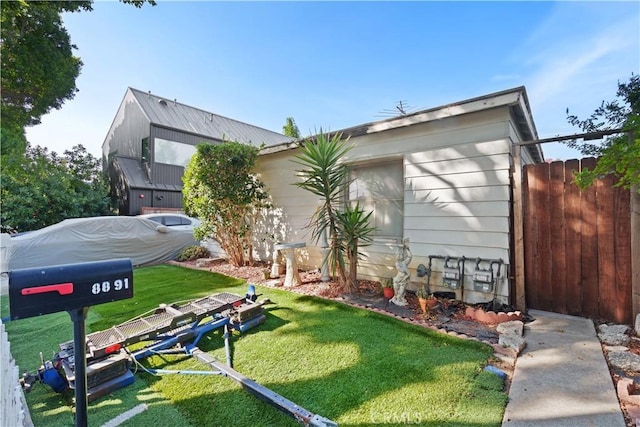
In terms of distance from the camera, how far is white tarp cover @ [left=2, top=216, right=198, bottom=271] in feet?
18.3

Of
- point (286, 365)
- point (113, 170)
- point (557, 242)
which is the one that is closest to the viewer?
point (286, 365)

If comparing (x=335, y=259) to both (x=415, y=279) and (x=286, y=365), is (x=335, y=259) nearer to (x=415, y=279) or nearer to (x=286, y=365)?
(x=415, y=279)

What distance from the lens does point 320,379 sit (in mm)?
2182

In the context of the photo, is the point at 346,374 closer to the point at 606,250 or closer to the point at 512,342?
the point at 512,342

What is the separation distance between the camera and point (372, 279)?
4730 millimetres

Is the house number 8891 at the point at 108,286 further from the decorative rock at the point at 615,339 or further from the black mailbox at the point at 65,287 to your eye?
the decorative rock at the point at 615,339

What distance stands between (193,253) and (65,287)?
6871 millimetres

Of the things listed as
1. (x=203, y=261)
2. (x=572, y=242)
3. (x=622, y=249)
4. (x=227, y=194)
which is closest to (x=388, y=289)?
(x=572, y=242)

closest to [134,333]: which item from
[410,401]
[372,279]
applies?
[410,401]

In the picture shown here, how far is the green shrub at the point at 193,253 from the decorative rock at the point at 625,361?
25.3 ft

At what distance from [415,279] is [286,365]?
253 cm

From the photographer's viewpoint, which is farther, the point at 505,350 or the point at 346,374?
the point at 505,350

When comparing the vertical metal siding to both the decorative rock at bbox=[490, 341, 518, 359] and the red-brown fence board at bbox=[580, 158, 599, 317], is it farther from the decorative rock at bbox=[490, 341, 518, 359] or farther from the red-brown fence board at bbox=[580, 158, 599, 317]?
the red-brown fence board at bbox=[580, 158, 599, 317]

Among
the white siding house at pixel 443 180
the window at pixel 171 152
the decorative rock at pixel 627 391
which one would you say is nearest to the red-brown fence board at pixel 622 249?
the white siding house at pixel 443 180
